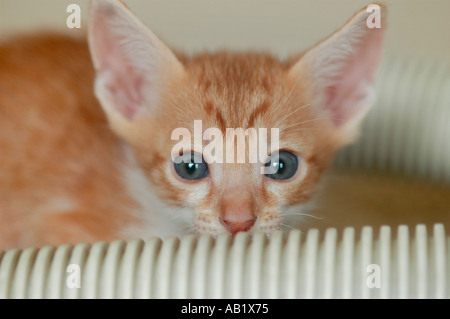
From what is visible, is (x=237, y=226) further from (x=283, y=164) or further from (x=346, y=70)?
(x=346, y=70)

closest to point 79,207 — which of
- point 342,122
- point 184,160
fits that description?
point 184,160

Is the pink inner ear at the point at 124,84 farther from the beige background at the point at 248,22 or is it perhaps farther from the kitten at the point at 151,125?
the beige background at the point at 248,22

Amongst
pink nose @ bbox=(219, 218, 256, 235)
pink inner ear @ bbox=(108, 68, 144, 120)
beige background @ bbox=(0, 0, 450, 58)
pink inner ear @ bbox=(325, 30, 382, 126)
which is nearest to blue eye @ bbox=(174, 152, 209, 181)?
pink nose @ bbox=(219, 218, 256, 235)

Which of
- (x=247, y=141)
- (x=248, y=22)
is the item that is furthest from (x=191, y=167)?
(x=248, y=22)

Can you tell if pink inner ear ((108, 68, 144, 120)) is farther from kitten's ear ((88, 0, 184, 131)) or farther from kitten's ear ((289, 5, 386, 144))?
kitten's ear ((289, 5, 386, 144))

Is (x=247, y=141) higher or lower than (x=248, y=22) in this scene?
lower

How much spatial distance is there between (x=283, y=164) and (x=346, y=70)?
30 centimetres

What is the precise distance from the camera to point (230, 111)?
144 centimetres

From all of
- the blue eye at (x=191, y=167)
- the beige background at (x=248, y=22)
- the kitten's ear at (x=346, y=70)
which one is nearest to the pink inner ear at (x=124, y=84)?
the blue eye at (x=191, y=167)

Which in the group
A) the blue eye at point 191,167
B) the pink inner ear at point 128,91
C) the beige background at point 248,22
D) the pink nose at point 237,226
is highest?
the beige background at point 248,22

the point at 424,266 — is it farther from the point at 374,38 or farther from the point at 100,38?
the point at 100,38

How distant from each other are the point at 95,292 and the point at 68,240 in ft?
1.74

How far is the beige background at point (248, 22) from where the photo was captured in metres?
2.36

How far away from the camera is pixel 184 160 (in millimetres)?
1430
